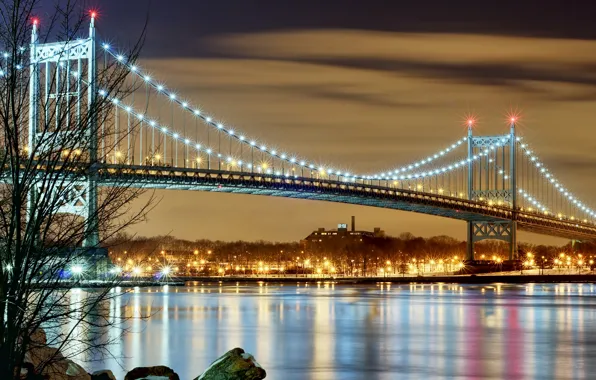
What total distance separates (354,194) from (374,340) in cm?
4707

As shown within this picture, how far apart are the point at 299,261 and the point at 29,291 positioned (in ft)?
413

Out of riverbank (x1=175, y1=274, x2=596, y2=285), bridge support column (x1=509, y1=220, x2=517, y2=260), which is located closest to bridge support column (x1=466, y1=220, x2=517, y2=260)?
bridge support column (x1=509, y1=220, x2=517, y2=260)

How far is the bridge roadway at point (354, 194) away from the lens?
56938mm

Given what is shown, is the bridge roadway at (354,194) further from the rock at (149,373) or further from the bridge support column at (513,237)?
the rock at (149,373)

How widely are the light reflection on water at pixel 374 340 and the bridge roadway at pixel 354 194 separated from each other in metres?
16.8

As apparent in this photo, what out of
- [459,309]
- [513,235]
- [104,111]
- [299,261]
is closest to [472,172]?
[513,235]

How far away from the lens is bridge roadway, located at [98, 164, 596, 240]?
5694 cm

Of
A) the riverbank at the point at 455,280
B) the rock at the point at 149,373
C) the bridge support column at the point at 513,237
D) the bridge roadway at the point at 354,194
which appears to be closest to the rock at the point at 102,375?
the rock at the point at 149,373

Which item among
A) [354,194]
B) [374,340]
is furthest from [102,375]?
[354,194]

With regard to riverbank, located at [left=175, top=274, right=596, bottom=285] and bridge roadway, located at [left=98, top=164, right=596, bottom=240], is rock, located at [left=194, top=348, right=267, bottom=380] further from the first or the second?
riverbank, located at [left=175, top=274, right=596, bottom=285]

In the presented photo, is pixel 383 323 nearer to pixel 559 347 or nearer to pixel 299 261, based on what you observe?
pixel 559 347

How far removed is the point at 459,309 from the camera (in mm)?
35156

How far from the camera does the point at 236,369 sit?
42.6 ft

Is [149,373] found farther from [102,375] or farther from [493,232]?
[493,232]
